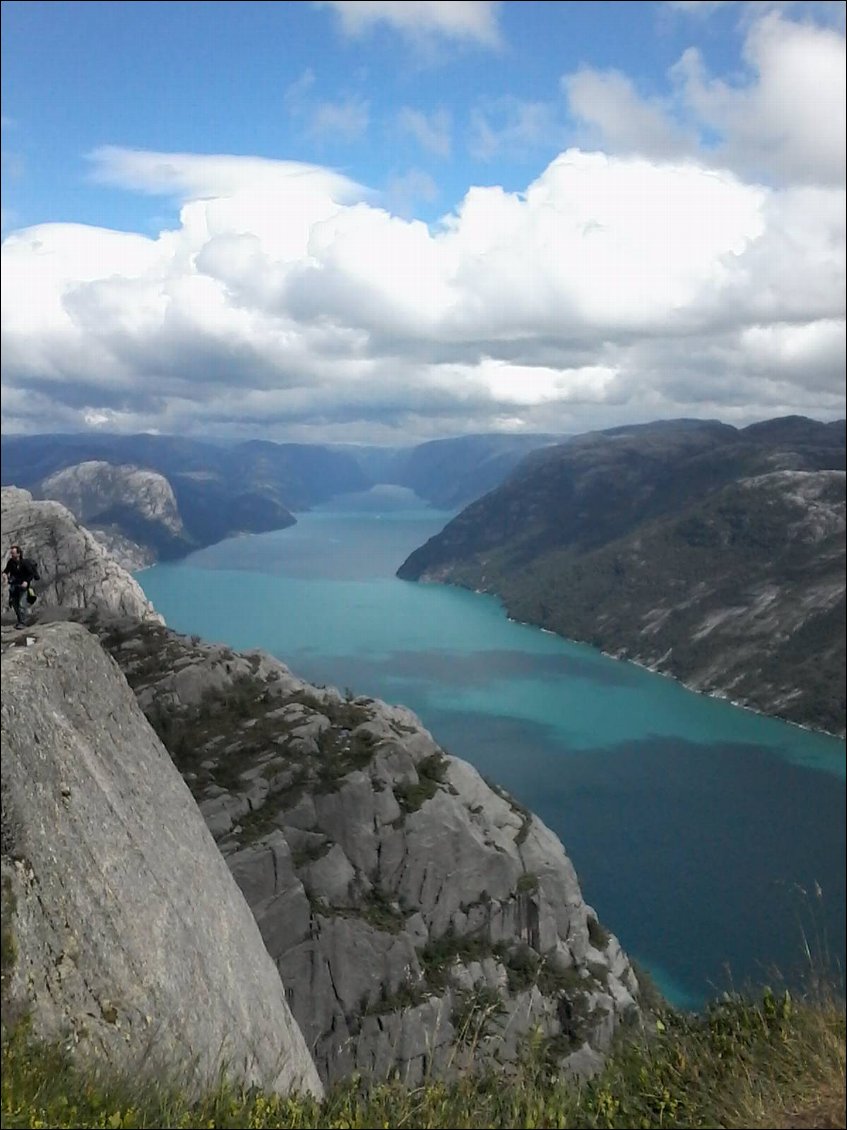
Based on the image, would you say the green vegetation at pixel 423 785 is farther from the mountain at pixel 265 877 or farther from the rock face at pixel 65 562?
the rock face at pixel 65 562

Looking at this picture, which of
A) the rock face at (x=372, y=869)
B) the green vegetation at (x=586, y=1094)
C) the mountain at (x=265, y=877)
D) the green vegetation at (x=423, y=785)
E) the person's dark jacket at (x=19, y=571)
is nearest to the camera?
the green vegetation at (x=586, y=1094)

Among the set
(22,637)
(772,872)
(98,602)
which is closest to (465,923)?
(22,637)

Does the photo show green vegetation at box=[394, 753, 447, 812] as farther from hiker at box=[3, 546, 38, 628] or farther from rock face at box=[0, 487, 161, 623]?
hiker at box=[3, 546, 38, 628]

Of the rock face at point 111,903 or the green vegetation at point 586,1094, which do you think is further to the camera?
the rock face at point 111,903

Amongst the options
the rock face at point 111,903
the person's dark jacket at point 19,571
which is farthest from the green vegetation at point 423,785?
the person's dark jacket at point 19,571

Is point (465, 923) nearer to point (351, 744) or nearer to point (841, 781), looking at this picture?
point (351, 744)

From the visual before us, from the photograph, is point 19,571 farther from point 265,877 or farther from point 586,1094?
point 265,877

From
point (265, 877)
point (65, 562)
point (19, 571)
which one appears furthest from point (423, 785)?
point (65, 562)
